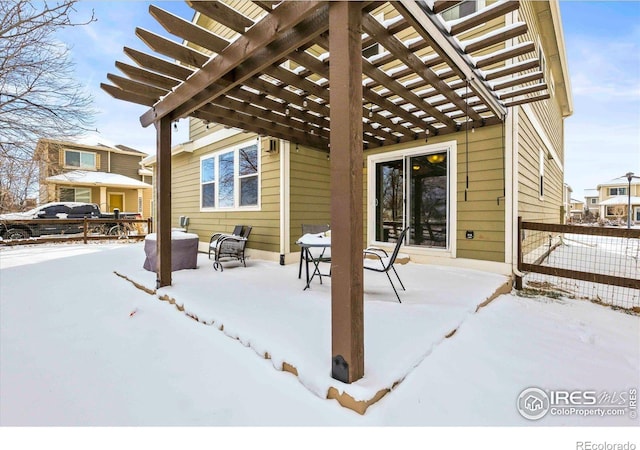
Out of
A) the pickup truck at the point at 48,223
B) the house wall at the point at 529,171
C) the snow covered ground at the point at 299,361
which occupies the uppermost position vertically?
the house wall at the point at 529,171


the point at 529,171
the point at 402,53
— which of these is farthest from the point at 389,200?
the point at 402,53

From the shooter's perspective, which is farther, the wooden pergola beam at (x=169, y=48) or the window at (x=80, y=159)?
the window at (x=80, y=159)

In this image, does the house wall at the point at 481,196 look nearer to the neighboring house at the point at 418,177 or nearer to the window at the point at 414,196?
the neighboring house at the point at 418,177

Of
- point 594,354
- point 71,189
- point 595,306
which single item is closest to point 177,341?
point 594,354

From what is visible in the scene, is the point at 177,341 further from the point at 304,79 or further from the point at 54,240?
the point at 54,240

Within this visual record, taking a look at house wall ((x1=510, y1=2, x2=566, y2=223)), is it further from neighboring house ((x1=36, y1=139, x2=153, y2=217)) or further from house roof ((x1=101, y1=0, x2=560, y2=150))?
neighboring house ((x1=36, y1=139, x2=153, y2=217))

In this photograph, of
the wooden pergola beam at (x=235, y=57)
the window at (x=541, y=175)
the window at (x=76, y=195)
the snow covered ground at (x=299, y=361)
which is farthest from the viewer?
the window at (x=76, y=195)

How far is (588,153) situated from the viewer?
44.0ft

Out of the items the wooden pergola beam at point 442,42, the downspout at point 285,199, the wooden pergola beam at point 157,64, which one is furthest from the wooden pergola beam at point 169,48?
the downspout at point 285,199

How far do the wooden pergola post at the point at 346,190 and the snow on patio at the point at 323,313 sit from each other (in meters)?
0.18

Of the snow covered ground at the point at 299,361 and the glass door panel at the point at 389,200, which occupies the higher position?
the glass door panel at the point at 389,200

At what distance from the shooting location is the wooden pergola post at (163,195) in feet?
12.1

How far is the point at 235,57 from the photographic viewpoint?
2453 mm

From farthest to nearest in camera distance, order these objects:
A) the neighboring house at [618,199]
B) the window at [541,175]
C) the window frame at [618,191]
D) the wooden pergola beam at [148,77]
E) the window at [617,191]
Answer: the window at [617,191] < the window frame at [618,191] < the neighboring house at [618,199] < the window at [541,175] < the wooden pergola beam at [148,77]
